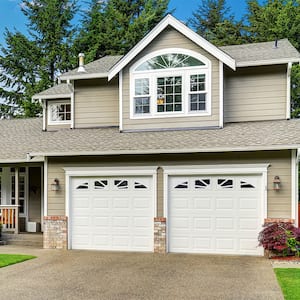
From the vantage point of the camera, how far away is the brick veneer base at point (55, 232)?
12.6m

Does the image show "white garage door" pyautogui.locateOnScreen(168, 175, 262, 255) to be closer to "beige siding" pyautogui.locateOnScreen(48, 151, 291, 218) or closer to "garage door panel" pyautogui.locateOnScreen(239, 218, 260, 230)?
"garage door panel" pyautogui.locateOnScreen(239, 218, 260, 230)

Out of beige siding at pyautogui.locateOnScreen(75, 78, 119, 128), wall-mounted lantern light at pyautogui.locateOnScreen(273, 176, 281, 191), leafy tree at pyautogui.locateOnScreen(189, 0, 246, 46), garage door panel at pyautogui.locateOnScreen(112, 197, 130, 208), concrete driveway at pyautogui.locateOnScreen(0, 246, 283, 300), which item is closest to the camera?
concrete driveway at pyautogui.locateOnScreen(0, 246, 283, 300)

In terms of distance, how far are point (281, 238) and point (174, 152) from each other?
3548mm

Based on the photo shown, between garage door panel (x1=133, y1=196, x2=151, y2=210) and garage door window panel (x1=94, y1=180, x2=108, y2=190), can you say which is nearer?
garage door panel (x1=133, y1=196, x2=151, y2=210)

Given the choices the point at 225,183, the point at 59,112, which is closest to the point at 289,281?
the point at 225,183

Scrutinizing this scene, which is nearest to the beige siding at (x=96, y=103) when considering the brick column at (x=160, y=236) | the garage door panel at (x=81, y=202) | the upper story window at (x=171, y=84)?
the upper story window at (x=171, y=84)

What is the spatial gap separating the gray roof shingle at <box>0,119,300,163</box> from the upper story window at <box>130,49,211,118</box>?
2.56ft

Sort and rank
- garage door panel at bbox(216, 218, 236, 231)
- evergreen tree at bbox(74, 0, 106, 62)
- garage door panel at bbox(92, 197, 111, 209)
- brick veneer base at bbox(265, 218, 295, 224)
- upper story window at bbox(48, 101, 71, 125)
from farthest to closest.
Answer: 1. evergreen tree at bbox(74, 0, 106, 62)
2. upper story window at bbox(48, 101, 71, 125)
3. garage door panel at bbox(92, 197, 111, 209)
4. garage door panel at bbox(216, 218, 236, 231)
5. brick veneer base at bbox(265, 218, 295, 224)

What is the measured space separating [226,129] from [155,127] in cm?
224

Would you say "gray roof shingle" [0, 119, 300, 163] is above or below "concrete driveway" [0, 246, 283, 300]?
above

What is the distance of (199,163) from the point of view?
11695 mm

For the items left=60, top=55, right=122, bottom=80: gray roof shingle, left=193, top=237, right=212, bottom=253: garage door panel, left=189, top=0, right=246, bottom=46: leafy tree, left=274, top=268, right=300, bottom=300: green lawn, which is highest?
left=189, top=0, right=246, bottom=46: leafy tree

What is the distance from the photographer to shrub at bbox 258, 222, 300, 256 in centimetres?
1027

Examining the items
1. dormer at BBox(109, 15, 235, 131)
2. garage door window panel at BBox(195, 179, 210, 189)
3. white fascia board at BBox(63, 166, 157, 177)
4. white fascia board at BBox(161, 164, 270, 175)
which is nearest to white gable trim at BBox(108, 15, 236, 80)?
dormer at BBox(109, 15, 235, 131)
